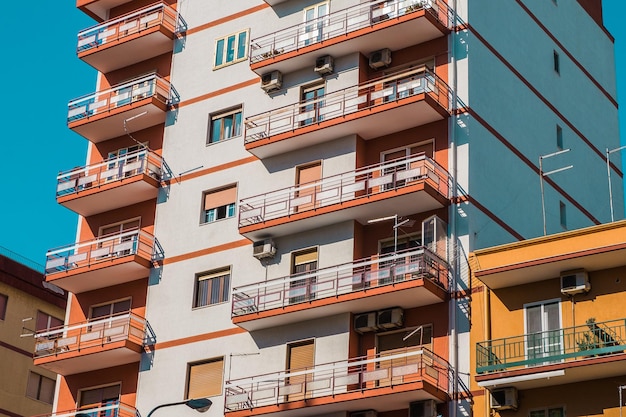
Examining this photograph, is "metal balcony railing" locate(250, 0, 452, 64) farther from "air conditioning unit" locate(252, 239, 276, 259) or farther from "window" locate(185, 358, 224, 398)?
"window" locate(185, 358, 224, 398)

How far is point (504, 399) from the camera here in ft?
128

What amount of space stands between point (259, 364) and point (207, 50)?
1404 cm

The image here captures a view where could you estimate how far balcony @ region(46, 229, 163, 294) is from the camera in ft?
160

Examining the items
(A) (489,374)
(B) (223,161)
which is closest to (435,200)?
(A) (489,374)

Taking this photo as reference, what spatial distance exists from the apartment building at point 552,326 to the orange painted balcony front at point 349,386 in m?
1.53

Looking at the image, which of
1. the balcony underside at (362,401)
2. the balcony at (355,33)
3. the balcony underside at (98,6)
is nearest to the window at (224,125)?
the balcony at (355,33)

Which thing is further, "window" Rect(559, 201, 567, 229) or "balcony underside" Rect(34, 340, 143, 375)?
"window" Rect(559, 201, 567, 229)

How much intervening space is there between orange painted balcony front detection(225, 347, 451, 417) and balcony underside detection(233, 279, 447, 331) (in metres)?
1.63

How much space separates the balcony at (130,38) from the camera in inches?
2087

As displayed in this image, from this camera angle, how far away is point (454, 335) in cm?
4128

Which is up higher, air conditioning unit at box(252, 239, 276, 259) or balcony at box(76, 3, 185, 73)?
balcony at box(76, 3, 185, 73)

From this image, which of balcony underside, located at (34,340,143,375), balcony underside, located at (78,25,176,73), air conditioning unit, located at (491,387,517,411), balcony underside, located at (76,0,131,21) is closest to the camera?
air conditioning unit, located at (491,387,517,411)

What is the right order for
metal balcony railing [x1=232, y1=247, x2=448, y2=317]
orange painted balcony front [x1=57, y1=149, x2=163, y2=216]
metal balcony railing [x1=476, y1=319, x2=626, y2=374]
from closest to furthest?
metal balcony railing [x1=476, y1=319, x2=626, y2=374], metal balcony railing [x1=232, y1=247, x2=448, y2=317], orange painted balcony front [x1=57, y1=149, x2=163, y2=216]

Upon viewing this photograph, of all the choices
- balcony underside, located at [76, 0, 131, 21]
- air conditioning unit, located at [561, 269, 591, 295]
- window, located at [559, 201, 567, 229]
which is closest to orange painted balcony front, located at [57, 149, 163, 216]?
balcony underside, located at [76, 0, 131, 21]
